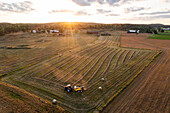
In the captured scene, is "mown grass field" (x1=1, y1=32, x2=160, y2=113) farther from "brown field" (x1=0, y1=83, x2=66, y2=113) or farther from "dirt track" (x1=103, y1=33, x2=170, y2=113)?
"brown field" (x1=0, y1=83, x2=66, y2=113)

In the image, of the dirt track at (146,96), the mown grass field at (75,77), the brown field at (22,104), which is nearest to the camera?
the brown field at (22,104)

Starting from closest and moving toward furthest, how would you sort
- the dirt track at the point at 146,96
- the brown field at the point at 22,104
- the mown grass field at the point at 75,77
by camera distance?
the brown field at the point at 22,104
the dirt track at the point at 146,96
the mown grass field at the point at 75,77

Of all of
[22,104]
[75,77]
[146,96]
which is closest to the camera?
[22,104]

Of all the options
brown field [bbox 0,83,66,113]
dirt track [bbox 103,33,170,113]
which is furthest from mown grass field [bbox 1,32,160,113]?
brown field [bbox 0,83,66,113]

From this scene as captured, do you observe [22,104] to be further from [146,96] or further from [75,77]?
[146,96]

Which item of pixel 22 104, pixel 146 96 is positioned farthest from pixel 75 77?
pixel 146 96

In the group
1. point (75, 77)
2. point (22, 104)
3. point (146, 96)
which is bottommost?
point (146, 96)

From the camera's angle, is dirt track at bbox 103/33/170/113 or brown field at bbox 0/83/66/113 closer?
brown field at bbox 0/83/66/113

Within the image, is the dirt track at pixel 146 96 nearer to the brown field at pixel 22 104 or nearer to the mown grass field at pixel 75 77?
the mown grass field at pixel 75 77

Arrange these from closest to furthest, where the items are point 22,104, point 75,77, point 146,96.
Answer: point 22,104 → point 146,96 → point 75,77

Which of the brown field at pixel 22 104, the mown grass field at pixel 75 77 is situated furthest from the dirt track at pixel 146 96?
the brown field at pixel 22 104

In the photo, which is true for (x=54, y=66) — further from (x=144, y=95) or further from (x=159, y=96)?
(x=159, y=96)

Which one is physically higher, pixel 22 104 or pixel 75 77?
pixel 75 77

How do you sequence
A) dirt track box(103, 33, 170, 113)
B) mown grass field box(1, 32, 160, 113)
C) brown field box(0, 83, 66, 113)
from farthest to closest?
mown grass field box(1, 32, 160, 113)
dirt track box(103, 33, 170, 113)
brown field box(0, 83, 66, 113)
